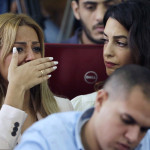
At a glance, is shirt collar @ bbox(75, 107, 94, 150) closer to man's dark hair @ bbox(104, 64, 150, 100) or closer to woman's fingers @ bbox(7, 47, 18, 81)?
man's dark hair @ bbox(104, 64, 150, 100)

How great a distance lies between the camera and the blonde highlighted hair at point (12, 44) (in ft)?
6.21

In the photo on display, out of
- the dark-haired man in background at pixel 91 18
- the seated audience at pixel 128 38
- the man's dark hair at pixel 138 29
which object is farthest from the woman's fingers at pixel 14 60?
the dark-haired man in background at pixel 91 18

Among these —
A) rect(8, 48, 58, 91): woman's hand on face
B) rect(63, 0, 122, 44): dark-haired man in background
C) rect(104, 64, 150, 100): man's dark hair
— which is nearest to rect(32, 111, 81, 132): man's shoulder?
rect(104, 64, 150, 100): man's dark hair

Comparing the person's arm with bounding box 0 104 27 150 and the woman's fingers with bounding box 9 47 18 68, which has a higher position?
the woman's fingers with bounding box 9 47 18 68

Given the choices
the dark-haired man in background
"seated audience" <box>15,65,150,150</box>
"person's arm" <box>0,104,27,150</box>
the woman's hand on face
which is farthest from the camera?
the dark-haired man in background

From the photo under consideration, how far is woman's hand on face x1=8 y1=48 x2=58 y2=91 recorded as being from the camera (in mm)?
1803

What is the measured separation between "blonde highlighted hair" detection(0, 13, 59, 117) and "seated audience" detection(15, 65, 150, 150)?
0.71 metres

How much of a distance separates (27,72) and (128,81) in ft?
2.40

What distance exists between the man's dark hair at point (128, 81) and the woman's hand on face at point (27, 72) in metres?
0.63

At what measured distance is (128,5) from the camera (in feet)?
6.87

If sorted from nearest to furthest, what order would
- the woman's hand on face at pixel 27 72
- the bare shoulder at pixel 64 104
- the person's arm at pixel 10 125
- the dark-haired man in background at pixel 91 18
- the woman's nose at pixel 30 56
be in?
the person's arm at pixel 10 125 → the woman's hand on face at pixel 27 72 → the woman's nose at pixel 30 56 → the bare shoulder at pixel 64 104 → the dark-haired man in background at pixel 91 18

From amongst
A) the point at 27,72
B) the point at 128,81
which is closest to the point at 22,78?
the point at 27,72

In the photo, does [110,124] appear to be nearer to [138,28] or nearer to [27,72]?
[27,72]

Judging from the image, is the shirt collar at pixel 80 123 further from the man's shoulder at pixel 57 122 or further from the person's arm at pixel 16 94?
the person's arm at pixel 16 94
